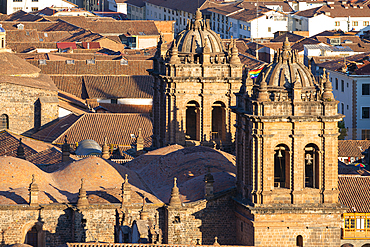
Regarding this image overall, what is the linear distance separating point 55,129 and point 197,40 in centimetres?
3341

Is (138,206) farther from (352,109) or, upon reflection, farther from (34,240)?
(352,109)

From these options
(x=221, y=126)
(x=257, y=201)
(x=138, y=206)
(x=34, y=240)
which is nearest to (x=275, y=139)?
(x=257, y=201)

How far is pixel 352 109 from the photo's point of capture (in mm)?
124375

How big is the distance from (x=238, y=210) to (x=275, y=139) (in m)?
4.70

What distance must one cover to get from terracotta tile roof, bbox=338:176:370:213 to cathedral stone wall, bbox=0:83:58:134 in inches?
1802

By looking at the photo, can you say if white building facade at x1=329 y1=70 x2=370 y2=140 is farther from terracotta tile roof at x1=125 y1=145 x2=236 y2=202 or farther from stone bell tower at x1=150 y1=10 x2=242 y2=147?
terracotta tile roof at x1=125 y1=145 x2=236 y2=202

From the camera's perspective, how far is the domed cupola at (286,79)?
54.1m

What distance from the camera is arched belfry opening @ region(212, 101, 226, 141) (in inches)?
2884

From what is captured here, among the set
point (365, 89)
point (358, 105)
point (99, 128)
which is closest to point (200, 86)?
point (99, 128)

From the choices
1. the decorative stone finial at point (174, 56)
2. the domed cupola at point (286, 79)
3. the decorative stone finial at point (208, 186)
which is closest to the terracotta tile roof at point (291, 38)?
the decorative stone finial at point (174, 56)

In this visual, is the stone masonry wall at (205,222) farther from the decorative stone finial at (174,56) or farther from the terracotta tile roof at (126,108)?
the terracotta tile roof at (126,108)

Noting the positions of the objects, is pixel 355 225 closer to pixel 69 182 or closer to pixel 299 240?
pixel 299 240

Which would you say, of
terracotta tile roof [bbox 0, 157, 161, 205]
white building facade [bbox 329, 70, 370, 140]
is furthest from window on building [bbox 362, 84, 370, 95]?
terracotta tile roof [bbox 0, 157, 161, 205]

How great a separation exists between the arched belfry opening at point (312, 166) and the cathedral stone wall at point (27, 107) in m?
56.4
